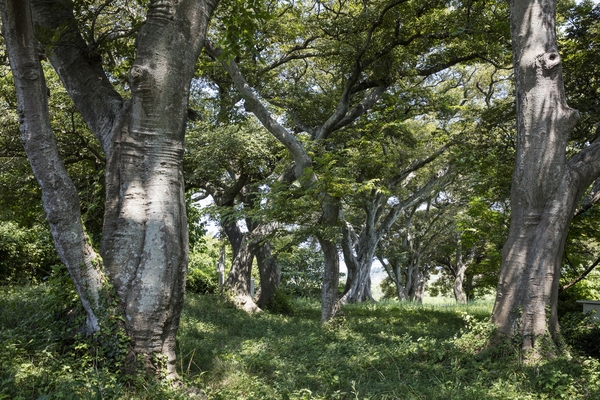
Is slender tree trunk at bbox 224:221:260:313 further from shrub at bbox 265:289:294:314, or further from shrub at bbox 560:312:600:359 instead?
shrub at bbox 560:312:600:359

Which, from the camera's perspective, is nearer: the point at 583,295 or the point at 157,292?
the point at 157,292

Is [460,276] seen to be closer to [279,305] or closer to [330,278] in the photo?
[279,305]

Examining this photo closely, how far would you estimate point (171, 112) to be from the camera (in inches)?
188

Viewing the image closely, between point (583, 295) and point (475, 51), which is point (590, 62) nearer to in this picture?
point (475, 51)

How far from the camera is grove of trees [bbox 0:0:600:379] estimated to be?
4477mm

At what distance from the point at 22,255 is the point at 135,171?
1034cm

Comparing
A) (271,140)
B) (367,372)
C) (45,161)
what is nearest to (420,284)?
(271,140)

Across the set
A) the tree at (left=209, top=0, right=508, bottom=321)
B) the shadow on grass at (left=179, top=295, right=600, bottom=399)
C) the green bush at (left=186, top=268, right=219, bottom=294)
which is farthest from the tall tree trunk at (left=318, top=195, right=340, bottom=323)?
the green bush at (left=186, top=268, right=219, bottom=294)

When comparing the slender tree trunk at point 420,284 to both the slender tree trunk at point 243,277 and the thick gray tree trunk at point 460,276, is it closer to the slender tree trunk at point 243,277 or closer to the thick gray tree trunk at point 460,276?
the thick gray tree trunk at point 460,276

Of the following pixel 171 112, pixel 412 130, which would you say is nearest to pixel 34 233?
pixel 171 112

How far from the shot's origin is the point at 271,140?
14648 millimetres

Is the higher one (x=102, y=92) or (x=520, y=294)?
(x=102, y=92)

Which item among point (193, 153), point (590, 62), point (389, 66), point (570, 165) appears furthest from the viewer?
point (193, 153)

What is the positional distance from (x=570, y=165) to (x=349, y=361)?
416 cm
